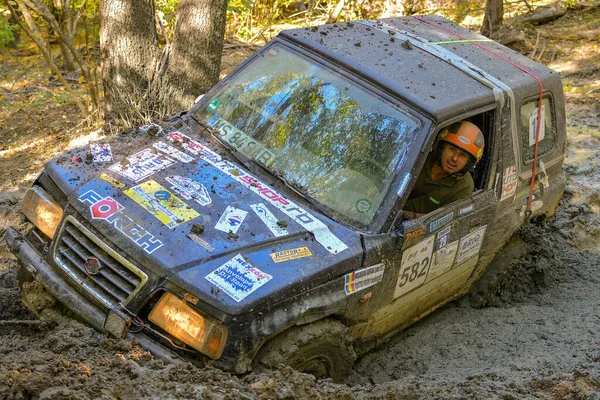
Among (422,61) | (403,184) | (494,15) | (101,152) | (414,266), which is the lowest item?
(494,15)

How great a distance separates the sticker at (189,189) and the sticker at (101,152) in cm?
48

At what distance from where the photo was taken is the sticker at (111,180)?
4.00 m

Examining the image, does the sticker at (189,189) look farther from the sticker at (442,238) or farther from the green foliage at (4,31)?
the green foliage at (4,31)

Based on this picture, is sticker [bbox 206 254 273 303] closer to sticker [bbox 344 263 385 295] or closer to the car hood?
the car hood

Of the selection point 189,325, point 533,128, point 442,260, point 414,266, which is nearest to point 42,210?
point 189,325

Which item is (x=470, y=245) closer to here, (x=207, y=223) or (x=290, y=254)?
(x=290, y=254)

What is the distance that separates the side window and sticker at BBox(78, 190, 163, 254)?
9.23ft

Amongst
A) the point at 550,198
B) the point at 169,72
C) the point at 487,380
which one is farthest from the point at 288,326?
the point at 169,72

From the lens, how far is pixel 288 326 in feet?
11.6

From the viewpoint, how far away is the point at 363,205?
13.5 feet

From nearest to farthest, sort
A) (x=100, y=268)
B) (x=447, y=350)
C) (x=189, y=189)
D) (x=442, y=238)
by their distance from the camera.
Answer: (x=100, y=268), (x=189, y=189), (x=442, y=238), (x=447, y=350)


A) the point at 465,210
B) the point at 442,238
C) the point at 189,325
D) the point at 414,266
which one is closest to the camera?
the point at 189,325

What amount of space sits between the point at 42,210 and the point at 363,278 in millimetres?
1869

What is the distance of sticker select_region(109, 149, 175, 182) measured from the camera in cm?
412
